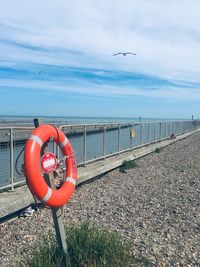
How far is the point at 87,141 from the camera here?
35.1 ft

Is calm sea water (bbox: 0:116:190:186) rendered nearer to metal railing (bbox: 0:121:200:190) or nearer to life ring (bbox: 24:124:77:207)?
metal railing (bbox: 0:121:200:190)

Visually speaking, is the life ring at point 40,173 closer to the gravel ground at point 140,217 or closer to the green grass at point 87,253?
the green grass at point 87,253

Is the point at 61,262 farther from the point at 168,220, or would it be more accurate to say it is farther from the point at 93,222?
the point at 168,220

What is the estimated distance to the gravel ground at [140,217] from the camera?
15.9ft

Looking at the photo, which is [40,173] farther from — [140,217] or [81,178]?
[81,178]

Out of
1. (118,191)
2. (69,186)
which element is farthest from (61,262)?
(118,191)

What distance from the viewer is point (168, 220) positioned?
20.5 feet

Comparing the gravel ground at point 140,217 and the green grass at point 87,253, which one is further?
the gravel ground at point 140,217

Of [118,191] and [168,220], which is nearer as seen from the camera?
[168,220]

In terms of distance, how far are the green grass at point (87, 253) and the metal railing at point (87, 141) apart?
36.7 inches

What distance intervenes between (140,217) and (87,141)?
4.56 m

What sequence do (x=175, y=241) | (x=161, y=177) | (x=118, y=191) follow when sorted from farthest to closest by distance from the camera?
(x=161, y=177) → (x=118, y=191) → (x=175, y=241)

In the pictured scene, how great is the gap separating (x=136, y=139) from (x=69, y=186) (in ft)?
41.3

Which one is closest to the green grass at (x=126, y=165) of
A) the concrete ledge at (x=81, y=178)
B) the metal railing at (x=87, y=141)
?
the concrete ledge at (x=81, y=178)
